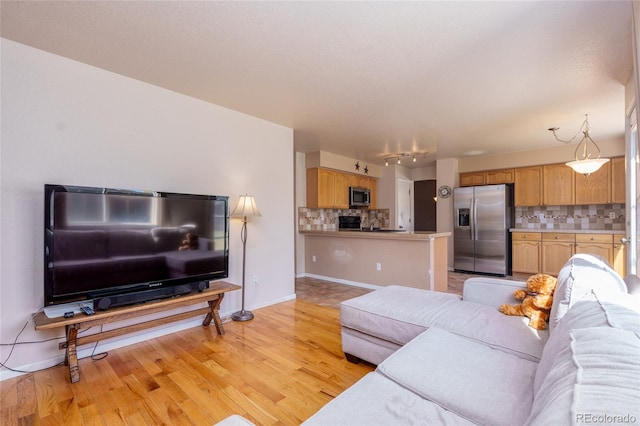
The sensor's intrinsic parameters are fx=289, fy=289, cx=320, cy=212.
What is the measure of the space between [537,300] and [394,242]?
2510 mm

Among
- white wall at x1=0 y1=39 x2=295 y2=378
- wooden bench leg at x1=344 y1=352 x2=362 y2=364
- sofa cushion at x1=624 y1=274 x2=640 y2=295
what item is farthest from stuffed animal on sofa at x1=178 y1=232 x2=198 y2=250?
sofa cushion at x1=624 y1=274 x2=640 y2=295

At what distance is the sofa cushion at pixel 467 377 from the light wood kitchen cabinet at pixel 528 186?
496 cm

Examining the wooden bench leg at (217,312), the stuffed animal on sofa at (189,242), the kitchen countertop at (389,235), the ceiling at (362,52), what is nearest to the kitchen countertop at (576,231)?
the ceiling at (362,52)

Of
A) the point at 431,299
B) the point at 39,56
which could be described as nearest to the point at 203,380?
the point at 431,299

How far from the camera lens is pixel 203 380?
202 cm

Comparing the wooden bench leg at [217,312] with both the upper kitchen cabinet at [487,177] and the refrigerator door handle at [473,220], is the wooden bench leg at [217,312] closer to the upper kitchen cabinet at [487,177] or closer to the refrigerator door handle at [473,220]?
the refrigerator door handle at [473,220]

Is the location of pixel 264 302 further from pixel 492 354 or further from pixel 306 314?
pixel 492 354

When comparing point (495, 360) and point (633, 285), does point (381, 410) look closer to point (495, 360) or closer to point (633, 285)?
point (495, 360)

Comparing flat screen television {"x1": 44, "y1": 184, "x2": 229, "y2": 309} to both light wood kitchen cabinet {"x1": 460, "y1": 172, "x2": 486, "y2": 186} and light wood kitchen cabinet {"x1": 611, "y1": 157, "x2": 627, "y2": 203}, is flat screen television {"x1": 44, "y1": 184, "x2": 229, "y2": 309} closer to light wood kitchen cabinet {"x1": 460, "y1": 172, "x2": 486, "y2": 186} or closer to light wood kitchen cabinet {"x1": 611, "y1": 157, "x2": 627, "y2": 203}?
light wood kitchen cabinet {"x1": 460, "y1": 172, "x2": 486, "y2": 186}

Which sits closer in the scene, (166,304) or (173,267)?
(166,304)

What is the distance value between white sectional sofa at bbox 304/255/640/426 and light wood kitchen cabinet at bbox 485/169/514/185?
13.0 feet

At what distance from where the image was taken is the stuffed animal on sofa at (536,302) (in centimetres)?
181

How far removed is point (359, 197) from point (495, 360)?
5.04 meters

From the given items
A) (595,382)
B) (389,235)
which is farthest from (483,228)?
(595,382)
